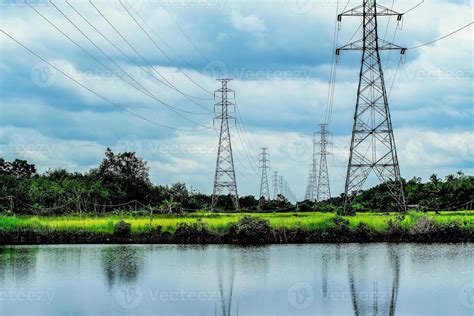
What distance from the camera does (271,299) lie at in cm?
2156

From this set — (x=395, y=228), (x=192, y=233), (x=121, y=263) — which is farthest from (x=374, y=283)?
(x=192, y=233)

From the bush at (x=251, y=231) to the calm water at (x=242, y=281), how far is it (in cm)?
397

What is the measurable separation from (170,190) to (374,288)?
71239mm

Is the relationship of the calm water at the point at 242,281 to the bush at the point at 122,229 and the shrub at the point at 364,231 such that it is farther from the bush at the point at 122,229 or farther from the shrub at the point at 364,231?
the bush at the point at 122,229

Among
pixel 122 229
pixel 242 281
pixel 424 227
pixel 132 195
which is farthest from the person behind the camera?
pixel 132 195

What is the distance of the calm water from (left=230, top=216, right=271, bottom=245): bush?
3.97m

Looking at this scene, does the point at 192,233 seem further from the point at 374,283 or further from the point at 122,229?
the point at 374,283

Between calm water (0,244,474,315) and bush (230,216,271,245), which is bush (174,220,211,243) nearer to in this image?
bush (230,216,271,245)

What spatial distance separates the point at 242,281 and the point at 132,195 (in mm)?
65549

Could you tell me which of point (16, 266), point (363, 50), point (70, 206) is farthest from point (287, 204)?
point (16, 266)

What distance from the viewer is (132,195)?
8931cm

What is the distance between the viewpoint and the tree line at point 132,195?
233ft

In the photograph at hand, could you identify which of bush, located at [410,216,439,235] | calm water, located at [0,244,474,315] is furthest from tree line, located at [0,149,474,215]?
calm water, located at [0,244,474,315]

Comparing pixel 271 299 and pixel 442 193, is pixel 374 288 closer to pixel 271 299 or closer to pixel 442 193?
pixel 271 299
